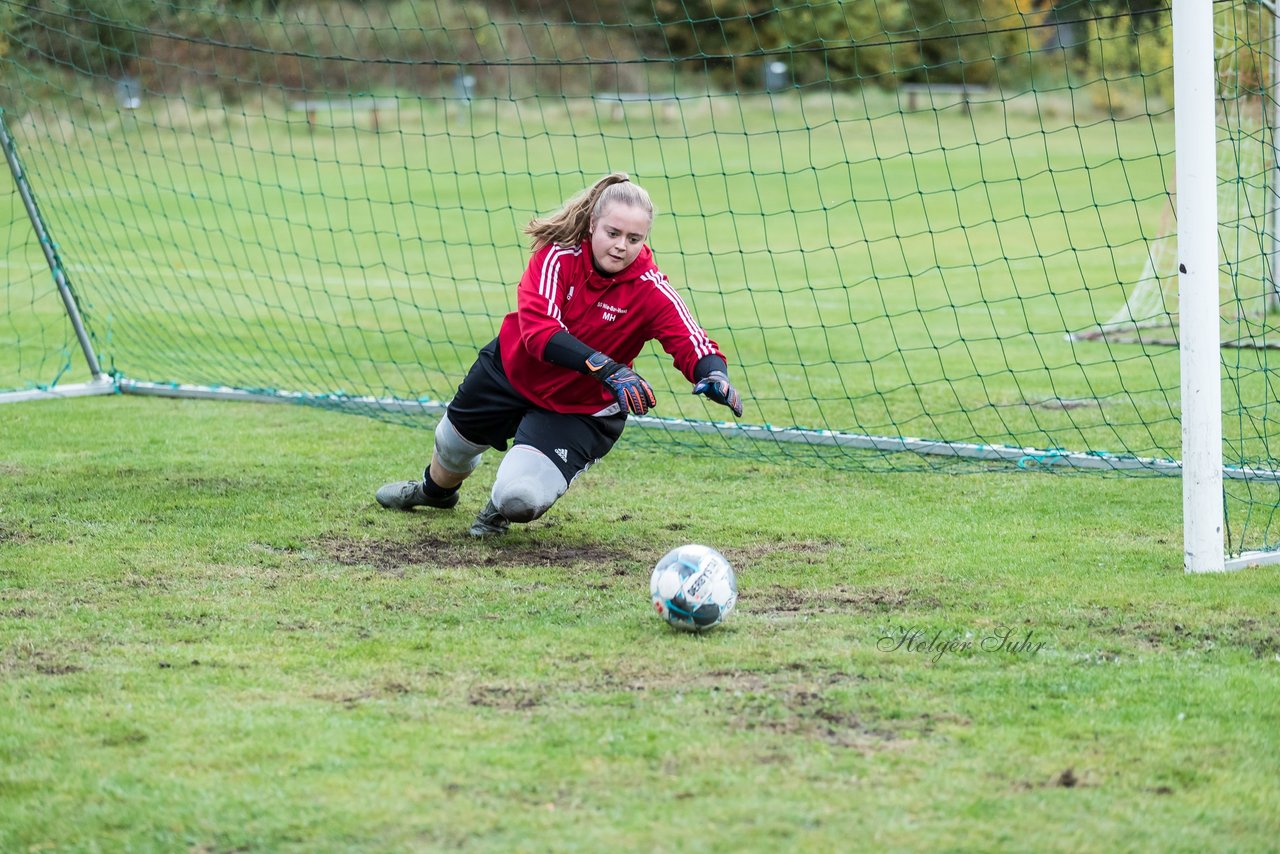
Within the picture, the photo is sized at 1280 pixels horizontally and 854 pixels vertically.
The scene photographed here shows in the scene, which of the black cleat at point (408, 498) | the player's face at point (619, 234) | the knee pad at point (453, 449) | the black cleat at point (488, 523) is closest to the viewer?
the player's face at point (619, 234)

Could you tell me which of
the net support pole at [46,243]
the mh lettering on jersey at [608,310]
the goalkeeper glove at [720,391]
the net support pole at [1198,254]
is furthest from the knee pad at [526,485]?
the net support pole at [46,243]

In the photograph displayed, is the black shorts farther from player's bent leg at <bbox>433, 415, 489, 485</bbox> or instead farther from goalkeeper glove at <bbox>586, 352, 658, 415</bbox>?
goalkeeper glove at <bbox>586, 352, 658, 415</bbox>

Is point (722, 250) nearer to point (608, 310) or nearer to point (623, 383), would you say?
point (608, 310)

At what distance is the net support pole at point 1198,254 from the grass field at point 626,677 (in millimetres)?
371

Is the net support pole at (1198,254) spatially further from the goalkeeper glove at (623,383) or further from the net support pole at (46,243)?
the net support pole at (46,243)

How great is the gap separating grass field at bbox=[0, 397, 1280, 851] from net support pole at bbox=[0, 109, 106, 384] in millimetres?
2755

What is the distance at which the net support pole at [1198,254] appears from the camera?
4602 mm

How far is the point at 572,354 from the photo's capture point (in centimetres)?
523

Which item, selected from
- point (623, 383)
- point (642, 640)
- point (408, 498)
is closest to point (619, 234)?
point (623, 383)

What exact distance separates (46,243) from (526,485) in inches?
185

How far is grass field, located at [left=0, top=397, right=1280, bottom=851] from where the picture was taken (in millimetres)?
3010

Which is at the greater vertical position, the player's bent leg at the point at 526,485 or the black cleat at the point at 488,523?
the player's bent leg at the point at 526,485

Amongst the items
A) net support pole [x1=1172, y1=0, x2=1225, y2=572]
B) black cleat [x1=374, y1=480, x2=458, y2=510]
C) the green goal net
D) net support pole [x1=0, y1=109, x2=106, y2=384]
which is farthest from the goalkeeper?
net support pole [x1=0, y1=109, x2=106, y2=384]

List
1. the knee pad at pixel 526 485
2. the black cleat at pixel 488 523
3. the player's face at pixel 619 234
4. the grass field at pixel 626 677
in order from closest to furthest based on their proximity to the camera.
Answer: the grass field at pixel 626 677 < the player's face at pixel 619 234 < the knee pad at pixel 526 485 < the black cleat at pixel 488 523
